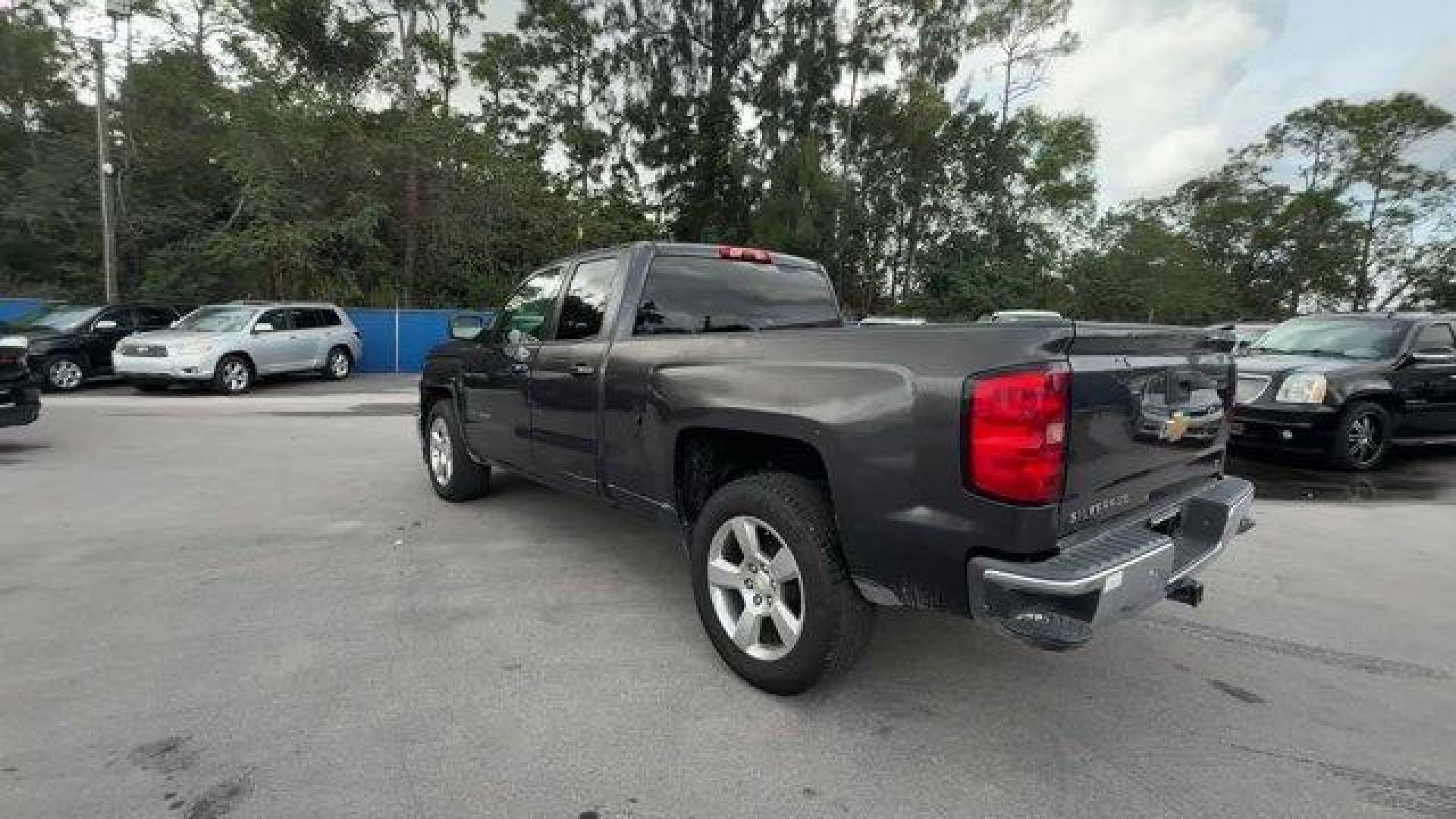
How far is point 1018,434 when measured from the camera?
224cm

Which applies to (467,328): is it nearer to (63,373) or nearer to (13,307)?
(63,373)

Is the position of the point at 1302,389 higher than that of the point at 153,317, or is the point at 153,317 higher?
the point at 153,317

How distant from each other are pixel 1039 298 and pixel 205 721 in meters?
36.2

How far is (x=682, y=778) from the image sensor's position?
8.07 ft

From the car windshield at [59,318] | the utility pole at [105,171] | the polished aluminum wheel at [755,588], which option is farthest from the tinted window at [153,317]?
the polished aluminum wheel at [755,588]

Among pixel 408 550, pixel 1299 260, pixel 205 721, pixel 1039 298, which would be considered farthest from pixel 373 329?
pixel 1299 260

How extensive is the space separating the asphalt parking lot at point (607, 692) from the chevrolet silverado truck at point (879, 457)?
1.55 feet

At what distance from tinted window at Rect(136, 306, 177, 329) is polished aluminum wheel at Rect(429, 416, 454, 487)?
13114mm

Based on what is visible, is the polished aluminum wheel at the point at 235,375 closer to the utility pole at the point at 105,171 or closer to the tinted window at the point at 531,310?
the utility pole at the point at 105,171

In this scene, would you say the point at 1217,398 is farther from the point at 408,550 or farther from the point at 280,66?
the point at 280,66

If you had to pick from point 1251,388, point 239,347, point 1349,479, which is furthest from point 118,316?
point 1349,479

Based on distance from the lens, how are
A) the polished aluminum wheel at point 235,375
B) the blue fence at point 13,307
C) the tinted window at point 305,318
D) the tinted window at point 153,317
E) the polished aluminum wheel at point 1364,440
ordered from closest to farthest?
the polished aluminum wheel at point 1364,440 → the polished aluminum wheel at point 235,375 → the tinted window at point 153,317 → the tinted window at point 305,318 → the blue fence at point 13,307

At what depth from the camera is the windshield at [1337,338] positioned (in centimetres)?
799

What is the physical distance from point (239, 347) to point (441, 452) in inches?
413
